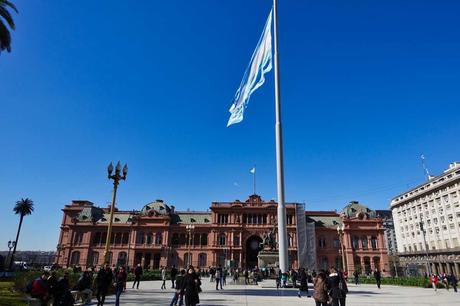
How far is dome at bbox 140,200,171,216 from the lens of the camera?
226 ft

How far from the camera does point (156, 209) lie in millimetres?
70750

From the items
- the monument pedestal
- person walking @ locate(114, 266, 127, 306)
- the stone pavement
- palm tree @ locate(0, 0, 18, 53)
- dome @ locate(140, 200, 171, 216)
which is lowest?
the stone pavement

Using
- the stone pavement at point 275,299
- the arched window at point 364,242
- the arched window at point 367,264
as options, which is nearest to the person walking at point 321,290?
the stone pavement at point 275,299

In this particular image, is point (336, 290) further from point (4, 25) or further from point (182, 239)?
point (182, 239)

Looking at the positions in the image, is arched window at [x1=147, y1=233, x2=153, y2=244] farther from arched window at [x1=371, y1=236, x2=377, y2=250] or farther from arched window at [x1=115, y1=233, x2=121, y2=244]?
arched window at [x1=371, y1=236, x2=377, y2=250]

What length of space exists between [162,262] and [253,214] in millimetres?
21911

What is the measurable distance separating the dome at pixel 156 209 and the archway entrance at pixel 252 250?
1970 cm

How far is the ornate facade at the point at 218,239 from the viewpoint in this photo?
64750mm

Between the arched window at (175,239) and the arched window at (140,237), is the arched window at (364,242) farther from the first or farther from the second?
the arched window at (140,237)

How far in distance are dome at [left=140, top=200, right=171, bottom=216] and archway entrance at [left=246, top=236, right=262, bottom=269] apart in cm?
1970

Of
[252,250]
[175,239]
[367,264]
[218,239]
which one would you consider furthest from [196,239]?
[367,264]

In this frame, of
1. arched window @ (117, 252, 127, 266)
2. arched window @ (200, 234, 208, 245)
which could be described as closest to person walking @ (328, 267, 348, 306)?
arched window @ (200, 234, 208, 245)

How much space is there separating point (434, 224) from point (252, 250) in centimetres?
4273

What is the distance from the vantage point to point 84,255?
6612 centimetres
